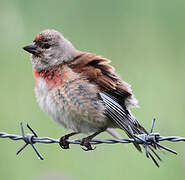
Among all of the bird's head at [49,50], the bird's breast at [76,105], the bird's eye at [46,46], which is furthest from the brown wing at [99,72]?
the bird's eye at [46,46]

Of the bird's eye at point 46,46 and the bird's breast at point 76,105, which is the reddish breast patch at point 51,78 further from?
the bird's eye at point 46,46

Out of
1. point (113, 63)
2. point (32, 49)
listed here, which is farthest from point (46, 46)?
point (113, 63)

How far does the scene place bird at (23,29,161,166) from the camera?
5535 mm

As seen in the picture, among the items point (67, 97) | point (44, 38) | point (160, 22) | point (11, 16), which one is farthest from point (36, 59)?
point (160, 22)

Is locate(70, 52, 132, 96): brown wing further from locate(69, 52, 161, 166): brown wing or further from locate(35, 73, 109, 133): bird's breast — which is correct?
locate(35, 73, 109, 133): bird's breast

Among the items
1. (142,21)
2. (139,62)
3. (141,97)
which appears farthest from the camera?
(142,21)

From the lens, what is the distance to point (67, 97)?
5520 mm

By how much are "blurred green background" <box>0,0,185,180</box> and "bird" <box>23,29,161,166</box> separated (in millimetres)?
462

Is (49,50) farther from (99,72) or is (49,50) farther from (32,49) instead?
(99,72)

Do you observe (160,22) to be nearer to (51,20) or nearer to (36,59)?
(51,20)

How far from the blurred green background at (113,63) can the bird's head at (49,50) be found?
0.86 m

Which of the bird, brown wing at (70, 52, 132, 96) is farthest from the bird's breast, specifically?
brown wing at (70, 52, 132, 96)

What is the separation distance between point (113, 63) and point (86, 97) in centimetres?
226

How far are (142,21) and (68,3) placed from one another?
3.53ft
